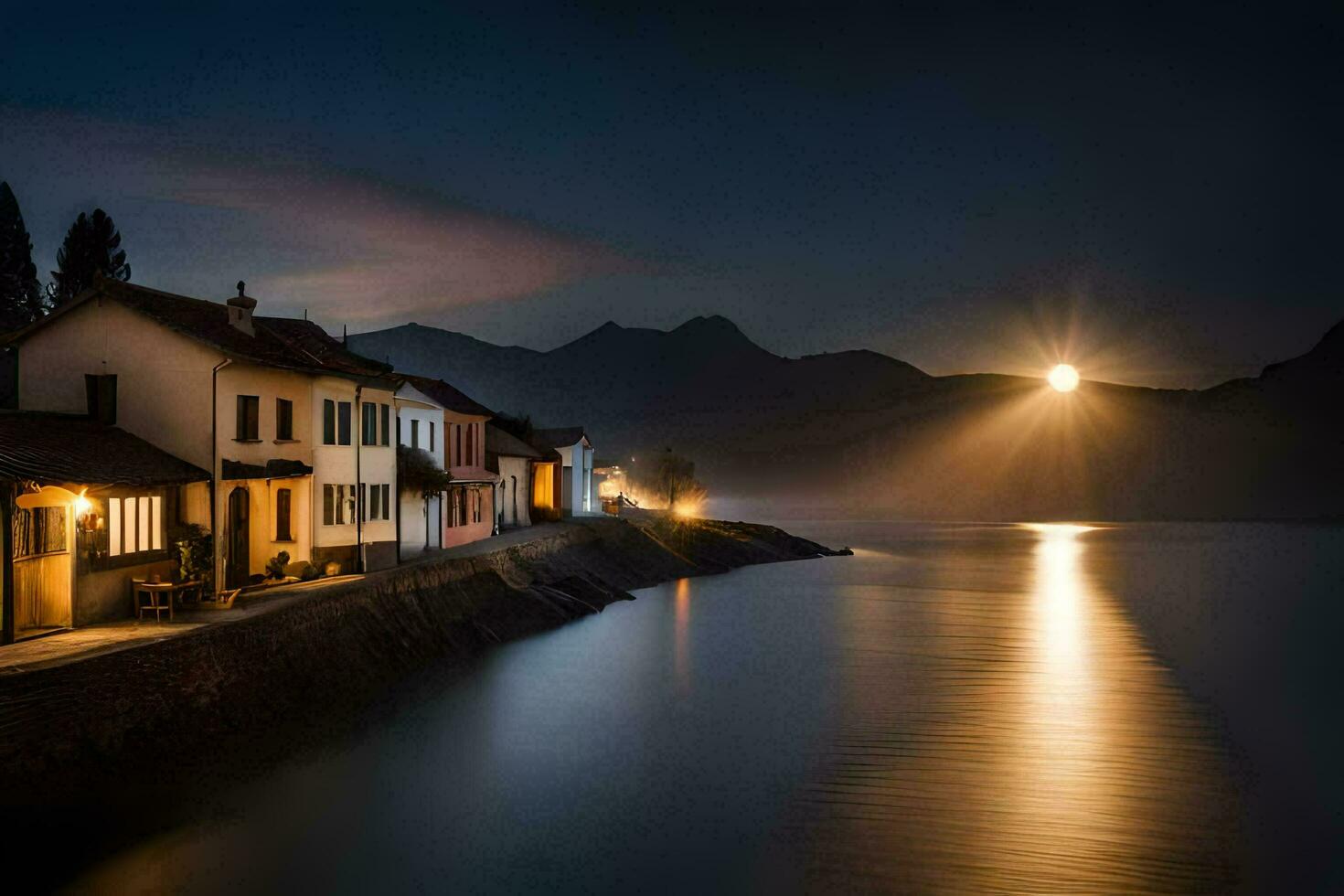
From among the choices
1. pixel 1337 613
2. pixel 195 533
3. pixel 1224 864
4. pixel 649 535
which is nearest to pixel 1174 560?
pixel 1337 613

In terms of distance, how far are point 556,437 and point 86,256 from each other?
1131 inches

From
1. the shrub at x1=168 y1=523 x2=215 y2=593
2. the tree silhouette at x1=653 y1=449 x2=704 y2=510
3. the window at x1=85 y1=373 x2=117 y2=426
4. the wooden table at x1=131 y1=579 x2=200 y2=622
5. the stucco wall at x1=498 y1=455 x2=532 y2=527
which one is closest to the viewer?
the wooden table at x1=131 y1=579 x2=200 y2=622

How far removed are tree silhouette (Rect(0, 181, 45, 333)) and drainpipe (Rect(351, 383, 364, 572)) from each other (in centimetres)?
3414

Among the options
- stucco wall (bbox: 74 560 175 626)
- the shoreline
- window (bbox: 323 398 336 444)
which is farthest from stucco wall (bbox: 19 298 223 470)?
the shoreline

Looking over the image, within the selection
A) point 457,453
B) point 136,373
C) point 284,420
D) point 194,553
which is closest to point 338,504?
point 284,420

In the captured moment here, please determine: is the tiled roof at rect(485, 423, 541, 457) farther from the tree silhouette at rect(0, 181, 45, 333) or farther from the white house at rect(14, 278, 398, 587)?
the tree silhouette at rect(0, 181, 45, 333)

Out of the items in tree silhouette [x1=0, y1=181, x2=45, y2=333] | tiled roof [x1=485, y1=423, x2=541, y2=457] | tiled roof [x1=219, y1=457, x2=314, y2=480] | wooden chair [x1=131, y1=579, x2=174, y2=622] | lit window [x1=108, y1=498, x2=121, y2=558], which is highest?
tree silhouette [x1=0, y1=181, x2=45, y2=333]

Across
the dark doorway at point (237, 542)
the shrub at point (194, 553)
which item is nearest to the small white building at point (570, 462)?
the dark doorway at point (237, 542)

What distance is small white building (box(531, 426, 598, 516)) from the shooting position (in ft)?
198

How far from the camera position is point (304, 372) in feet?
91.1

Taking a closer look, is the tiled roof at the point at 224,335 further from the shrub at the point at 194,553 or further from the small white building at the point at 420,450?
the shrub at the point at 194,553

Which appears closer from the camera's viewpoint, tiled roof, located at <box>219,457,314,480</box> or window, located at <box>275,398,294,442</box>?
tiled roof, located at <box>219,457,314,480</box>

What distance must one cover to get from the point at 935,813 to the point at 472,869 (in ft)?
27.0

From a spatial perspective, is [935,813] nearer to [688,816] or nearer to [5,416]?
[688,816]
